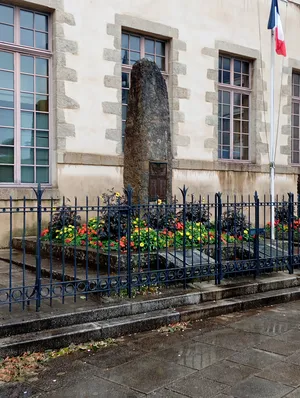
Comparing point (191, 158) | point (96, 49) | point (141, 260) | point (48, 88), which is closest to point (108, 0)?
point (96, 49)

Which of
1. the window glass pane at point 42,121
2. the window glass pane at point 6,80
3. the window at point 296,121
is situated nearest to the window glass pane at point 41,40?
the window glass pane at point 6,80

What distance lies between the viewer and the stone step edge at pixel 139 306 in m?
4.36

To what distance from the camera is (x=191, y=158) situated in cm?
1109

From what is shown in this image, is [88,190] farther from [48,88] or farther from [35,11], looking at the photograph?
[35,11]

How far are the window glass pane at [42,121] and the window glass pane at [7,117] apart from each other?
0.51 m

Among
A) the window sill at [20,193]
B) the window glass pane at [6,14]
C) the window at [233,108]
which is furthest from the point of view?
the window at [233,108]

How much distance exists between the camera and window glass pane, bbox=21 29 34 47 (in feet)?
29.1

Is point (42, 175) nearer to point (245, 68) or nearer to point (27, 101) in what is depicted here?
point (27, 101)

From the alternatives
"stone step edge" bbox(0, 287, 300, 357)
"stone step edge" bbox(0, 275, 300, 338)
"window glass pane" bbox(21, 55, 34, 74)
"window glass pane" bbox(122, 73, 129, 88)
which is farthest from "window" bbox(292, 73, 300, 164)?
"stone step edge" bbox(0, 287, 300, 357)

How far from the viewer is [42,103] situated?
9156 mm

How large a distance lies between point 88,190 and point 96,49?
9.51ft

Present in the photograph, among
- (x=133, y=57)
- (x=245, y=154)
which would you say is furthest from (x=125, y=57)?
(x=245, y=154)

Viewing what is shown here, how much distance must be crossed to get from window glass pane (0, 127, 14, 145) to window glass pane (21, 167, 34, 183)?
0.57 metres

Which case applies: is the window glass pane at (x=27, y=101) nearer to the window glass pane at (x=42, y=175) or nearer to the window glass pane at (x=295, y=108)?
the window glass pane at (x=42, y=175)
